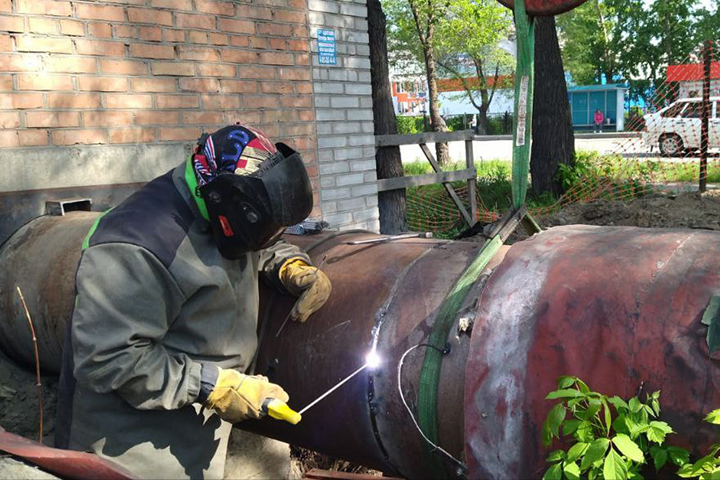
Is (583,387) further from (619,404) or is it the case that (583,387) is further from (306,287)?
(306,287)

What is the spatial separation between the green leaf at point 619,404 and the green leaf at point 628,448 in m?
0.08

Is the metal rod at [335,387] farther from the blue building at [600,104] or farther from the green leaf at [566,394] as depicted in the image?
the blue building at [600,104]

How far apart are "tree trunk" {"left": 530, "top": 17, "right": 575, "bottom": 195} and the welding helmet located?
335 inches

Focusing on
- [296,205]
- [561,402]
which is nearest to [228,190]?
[296,205]

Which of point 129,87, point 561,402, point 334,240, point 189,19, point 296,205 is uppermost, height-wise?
point 189,19

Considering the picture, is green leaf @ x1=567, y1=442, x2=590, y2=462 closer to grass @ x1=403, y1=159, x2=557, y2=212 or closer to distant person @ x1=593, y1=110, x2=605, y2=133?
grass @ x1=403, y1=159, x2=557, y2=212

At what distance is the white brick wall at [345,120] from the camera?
5789 mm

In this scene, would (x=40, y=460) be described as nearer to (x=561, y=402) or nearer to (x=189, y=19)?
(x=561, y=402)

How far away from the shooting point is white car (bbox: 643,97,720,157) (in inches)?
577

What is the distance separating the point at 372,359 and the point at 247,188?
0.70 m

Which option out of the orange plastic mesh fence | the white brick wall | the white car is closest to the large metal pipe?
the white brick wall

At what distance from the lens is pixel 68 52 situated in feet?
13.5

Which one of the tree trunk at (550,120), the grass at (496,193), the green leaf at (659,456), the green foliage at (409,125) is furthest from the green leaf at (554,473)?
the green foliage at (409,125)

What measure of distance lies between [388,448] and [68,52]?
9.82ft
